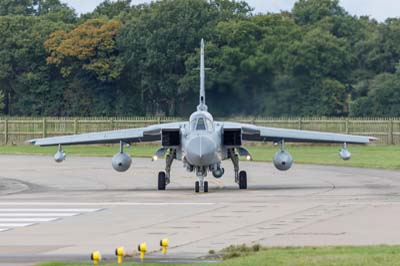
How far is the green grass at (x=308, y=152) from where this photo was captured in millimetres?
49156

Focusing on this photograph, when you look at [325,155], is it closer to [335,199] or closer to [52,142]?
[52,142]

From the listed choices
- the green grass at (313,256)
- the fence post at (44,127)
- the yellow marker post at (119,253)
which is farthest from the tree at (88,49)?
the yellow marker post at (119,253)

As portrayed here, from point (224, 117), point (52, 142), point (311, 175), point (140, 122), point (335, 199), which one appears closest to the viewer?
point (335, 199)

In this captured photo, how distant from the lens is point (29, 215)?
2583 cm

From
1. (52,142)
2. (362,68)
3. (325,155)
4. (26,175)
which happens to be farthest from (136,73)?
(52,142)

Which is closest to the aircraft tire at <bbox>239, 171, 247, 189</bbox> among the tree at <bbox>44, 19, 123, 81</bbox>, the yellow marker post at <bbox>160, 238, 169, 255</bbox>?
the yellow marker post at <bbox>160, 238, 169, 255</bbox>

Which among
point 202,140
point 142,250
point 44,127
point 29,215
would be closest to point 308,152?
point 44,127

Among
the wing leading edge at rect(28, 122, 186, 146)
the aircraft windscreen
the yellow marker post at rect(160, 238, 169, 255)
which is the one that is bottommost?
the yellow marker post at rect(160, 238, 169, 255)

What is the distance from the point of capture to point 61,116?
249ft

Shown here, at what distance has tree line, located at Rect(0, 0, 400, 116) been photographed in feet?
196

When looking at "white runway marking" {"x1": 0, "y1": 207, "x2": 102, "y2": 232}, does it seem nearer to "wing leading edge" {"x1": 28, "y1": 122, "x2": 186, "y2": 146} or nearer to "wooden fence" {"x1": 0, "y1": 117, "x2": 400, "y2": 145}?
"wing leading edge" {"x1": 28, "y1": 122, "x2": 186, "y2": 146}

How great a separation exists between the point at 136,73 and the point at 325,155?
20.9 meters

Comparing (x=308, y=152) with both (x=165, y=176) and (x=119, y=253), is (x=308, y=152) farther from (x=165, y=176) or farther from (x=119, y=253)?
(x=119, y=253)

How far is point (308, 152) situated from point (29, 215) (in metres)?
33.6
